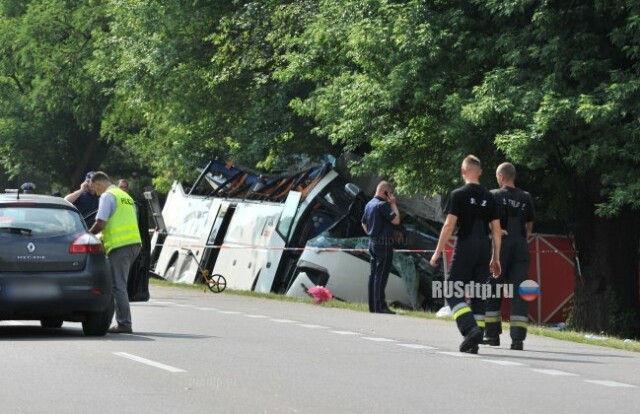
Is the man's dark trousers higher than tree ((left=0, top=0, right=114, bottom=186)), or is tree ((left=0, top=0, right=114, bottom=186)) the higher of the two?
tree ((left=0, top=0, right=114, bottom=186))

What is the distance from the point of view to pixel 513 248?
15148mm

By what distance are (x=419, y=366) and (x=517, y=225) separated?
8.73ft

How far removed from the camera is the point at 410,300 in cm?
2794

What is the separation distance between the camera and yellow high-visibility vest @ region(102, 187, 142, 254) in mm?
16703

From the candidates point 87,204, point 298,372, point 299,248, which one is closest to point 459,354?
point 298,372

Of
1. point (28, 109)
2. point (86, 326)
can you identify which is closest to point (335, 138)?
point (86, 326)

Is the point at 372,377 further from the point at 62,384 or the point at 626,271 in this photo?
the point at 626,271

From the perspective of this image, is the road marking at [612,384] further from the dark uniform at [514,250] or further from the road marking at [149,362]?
the road marking at [149,362]

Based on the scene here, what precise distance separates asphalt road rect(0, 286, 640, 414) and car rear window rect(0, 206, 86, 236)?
110 centimetres

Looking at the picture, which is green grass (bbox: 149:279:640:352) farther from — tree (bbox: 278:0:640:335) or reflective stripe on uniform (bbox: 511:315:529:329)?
tree (bbox: 278:0:640:335)

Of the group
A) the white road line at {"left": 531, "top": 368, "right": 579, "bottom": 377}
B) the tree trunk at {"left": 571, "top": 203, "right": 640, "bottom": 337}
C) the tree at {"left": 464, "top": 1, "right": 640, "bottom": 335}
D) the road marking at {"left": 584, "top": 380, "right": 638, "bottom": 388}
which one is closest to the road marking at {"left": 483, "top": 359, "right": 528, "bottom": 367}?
the white road line at {"left": 531, "top": 368, "right": 579, "bottom": 377}

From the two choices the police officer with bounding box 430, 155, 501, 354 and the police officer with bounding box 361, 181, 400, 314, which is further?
the police officer with bounding box 361, 181, 400, 314

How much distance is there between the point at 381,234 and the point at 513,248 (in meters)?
7.54

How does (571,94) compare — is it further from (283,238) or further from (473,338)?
(283,238)
